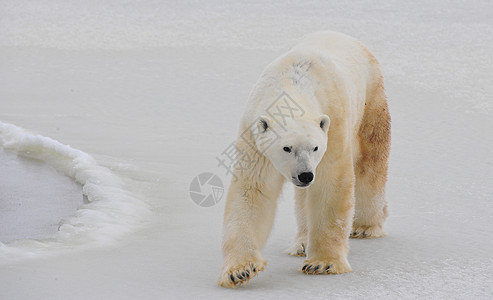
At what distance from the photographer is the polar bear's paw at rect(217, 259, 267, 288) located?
3.46m

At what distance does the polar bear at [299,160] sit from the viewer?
3379 millimetres

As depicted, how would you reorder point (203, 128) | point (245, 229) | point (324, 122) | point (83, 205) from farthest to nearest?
1. point (203, 128)
2. point (83, 205)
3. point (245, 229)
4. point (324, 122)

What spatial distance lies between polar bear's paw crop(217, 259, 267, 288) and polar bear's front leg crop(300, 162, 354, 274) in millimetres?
334

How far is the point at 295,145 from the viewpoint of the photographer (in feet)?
10.8

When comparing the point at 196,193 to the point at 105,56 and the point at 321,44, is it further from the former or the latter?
the point at 105,56

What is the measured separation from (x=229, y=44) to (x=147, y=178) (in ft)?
12.5

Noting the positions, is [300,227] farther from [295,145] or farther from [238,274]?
[295,145]

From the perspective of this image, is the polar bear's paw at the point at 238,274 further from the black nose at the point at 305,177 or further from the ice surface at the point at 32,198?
the ice surface at the point at 32,198

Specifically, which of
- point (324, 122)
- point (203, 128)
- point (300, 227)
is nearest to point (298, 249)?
point (300, 227)


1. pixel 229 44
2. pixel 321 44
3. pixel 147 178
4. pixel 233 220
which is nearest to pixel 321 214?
pixel 233 220

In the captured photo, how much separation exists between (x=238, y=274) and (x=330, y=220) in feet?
1.85

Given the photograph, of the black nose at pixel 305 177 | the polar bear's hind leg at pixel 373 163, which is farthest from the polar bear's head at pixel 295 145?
the polar bear's hind leg at pixel 373 163

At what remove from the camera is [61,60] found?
8.75 metres

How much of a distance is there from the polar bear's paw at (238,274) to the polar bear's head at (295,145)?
0.45 meters
